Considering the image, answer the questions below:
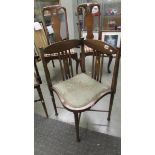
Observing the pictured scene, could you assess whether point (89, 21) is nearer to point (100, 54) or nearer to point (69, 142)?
point (100, 54)

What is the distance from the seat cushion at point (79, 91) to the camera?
4.17 ft

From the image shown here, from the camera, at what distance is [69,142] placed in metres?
1.46

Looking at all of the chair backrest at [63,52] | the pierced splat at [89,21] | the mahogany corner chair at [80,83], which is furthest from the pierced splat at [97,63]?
the pierced splat at [89,21]

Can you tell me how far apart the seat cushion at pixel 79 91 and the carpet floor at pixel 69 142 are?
42 cm

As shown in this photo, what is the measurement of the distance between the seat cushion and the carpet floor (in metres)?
0.42

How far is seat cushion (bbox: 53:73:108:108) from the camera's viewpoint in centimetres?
127

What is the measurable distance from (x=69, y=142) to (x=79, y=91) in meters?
0.47

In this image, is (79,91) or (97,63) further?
(97,63)

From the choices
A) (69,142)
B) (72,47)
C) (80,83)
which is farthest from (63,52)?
(69,142)

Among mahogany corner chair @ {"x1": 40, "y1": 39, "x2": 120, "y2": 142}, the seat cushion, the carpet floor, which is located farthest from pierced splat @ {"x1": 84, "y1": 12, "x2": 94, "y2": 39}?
the carpet floor

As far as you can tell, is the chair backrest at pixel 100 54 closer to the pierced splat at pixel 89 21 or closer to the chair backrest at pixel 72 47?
the chair backrest at pixel 72 47
